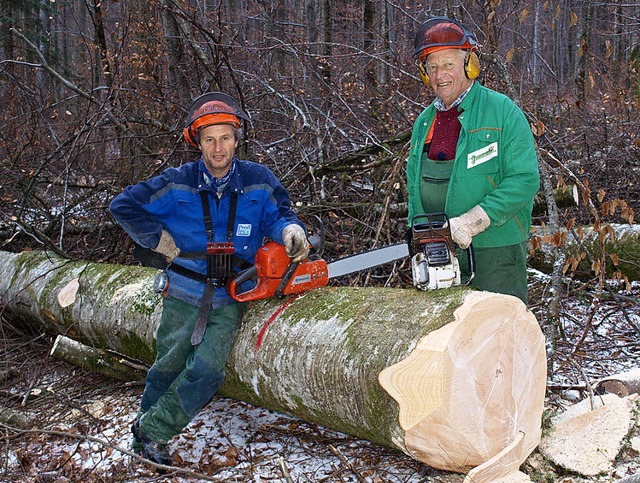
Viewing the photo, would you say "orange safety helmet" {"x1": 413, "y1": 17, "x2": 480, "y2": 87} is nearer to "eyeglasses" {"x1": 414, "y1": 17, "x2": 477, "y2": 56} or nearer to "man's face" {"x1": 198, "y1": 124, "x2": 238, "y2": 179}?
"eyeglasses" {"x1": 414, "y1": 17, "x2": 477, "y2": 56}

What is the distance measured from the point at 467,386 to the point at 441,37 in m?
1.64

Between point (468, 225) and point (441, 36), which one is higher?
point (441, 36)

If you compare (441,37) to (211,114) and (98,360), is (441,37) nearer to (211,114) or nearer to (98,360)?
(211,114)

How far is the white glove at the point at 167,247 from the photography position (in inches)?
124

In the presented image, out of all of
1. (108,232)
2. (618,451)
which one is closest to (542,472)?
(618,451)

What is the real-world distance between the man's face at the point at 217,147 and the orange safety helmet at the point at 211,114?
0.03 m

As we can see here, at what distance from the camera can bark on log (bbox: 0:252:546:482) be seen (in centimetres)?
235

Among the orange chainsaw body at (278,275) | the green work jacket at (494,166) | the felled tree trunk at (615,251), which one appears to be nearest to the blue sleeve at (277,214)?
the orange chainsaw body at (278,275)

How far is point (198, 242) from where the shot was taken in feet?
10.2

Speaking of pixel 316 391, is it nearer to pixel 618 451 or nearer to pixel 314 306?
pixel 314 306

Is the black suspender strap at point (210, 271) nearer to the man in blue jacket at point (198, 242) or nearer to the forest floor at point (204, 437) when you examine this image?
the man in blue jacket at point (198, 242)

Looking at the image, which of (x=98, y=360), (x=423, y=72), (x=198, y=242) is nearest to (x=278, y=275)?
(x=198, y=242)

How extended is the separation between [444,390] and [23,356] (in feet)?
11.8

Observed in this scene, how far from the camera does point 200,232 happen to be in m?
3.11
